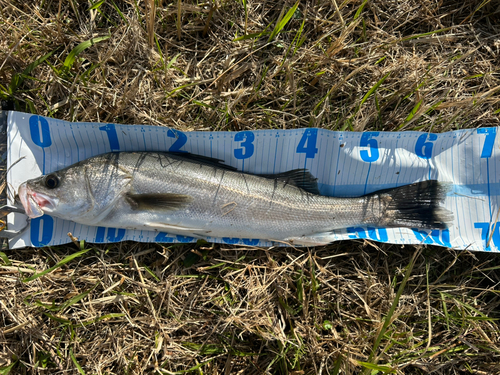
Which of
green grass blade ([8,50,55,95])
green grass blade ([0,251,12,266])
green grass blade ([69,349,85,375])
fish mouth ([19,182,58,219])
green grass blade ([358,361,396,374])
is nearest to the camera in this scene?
green grass blade ([358,361,396,374])

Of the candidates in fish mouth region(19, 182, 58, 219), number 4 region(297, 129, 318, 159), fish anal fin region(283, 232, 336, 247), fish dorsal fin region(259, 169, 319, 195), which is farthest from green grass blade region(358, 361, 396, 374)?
fish mouth region(19, 182, 58, 219)

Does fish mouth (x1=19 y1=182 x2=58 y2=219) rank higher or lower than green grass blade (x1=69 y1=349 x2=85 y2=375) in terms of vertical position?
higher

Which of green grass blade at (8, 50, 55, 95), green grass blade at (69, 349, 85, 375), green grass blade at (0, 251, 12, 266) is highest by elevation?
green grass blade at (8, 50, 55, 95)

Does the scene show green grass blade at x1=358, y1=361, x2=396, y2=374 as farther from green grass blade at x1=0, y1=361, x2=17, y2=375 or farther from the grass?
green grass blade at x1=0, y1=361, x2=17, y2=375

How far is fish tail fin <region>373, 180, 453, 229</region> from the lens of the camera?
280 centimetres

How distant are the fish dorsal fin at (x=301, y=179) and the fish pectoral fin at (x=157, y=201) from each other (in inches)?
30.4

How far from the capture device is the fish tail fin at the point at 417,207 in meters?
2.80

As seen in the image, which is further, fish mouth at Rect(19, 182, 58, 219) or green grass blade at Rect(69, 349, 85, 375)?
fish mouth at Rect(19, 182, 58, 219)

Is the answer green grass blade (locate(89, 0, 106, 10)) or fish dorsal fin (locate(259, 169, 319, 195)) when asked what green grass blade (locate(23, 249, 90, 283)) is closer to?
fish dorsal fin (locate(259, 169, 319, 195))

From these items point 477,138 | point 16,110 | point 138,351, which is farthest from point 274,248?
point 16,110

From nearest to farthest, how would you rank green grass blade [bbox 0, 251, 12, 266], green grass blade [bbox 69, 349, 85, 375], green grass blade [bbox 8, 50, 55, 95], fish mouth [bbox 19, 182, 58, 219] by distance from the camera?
green grass blade [bbox 69, 349, 85, 375], fish mouth [bbox 19, 182, 58, 219], green grass blade [bbox 0, 251, 12, 266], green grass blade [bbox 8, 50, 55, 95]

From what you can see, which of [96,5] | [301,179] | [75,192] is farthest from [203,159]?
[96,5]

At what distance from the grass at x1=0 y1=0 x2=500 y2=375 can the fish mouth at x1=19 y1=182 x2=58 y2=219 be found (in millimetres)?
445

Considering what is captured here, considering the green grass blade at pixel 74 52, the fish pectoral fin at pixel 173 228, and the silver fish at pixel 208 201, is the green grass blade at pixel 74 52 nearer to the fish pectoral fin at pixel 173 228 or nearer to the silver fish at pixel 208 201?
the silver fish at pixel 208 201
